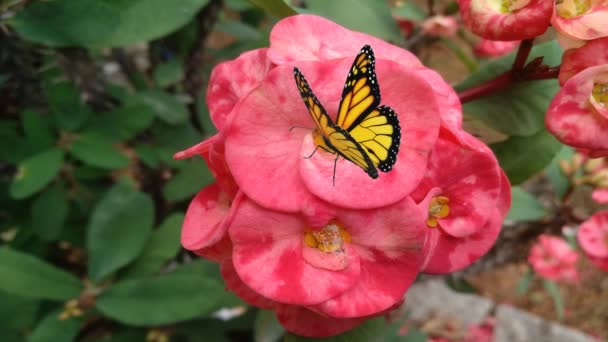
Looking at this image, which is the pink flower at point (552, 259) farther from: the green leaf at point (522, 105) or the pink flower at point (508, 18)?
the pink flower at point (508, 18)

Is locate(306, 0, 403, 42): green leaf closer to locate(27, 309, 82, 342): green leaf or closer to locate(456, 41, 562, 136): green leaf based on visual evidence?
locate(456, 41, 562, 136): green leaf

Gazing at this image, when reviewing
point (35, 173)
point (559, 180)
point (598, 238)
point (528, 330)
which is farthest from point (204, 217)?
point (528, 330)

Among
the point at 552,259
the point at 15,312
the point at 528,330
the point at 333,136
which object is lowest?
the point at 528,330

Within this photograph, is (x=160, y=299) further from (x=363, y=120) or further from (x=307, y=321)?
(x=363, y=120)

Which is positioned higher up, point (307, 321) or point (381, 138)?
point (381, 138)

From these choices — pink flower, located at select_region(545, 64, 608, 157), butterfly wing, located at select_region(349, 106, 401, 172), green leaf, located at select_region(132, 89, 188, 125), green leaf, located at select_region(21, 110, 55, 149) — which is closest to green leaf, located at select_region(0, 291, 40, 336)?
green leaf, located at select_region(21, 110, 55, 149)

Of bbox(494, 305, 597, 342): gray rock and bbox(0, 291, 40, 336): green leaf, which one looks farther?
bbox(494, 305, 597, 342): gray rock

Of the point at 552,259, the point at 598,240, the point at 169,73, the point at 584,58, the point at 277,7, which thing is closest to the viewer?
the point at 584,58
